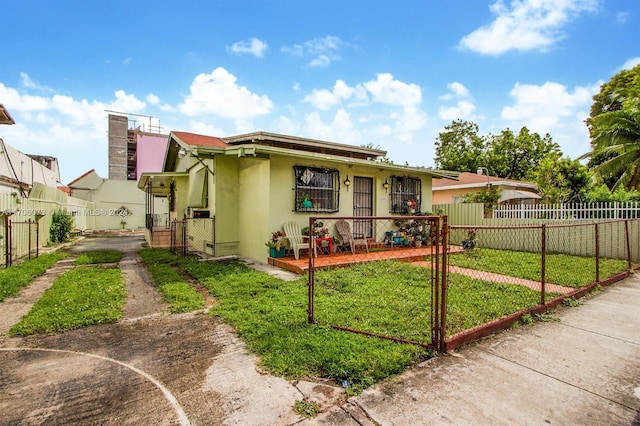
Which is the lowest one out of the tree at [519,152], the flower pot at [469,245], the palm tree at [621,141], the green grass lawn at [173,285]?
the green grass lawn at [173,285]

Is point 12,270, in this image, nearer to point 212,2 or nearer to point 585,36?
point 212,2

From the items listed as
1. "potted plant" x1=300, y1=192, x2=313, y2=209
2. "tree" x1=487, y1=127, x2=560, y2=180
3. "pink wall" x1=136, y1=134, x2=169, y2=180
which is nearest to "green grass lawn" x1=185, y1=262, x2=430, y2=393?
"potted plant" x1=300, y1=192, x2=313, y2=209

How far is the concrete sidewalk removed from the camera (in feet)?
6.84

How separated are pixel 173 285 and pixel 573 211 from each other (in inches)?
451

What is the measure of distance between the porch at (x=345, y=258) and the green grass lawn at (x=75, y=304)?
3136mm

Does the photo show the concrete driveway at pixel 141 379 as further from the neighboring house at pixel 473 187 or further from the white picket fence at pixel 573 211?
the neighboring house at pixel 473 187

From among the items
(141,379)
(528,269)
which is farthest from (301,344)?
(528,269)

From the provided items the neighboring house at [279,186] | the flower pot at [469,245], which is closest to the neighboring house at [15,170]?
the neighboring house at [279,186]

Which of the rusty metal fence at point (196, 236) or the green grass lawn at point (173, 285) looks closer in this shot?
the green grass lawn at point (173, 285)

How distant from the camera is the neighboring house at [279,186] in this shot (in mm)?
7949

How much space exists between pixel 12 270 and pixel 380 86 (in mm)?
13531

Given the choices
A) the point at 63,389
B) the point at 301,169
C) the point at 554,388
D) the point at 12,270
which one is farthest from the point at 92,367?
the point at 301,169

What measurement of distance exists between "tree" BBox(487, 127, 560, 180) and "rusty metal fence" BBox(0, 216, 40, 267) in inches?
1084

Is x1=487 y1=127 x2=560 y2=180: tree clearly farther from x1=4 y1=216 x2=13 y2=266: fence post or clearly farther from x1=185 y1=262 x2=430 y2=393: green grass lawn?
x1=4 y1=216 x2=13 y2=266: fence post
